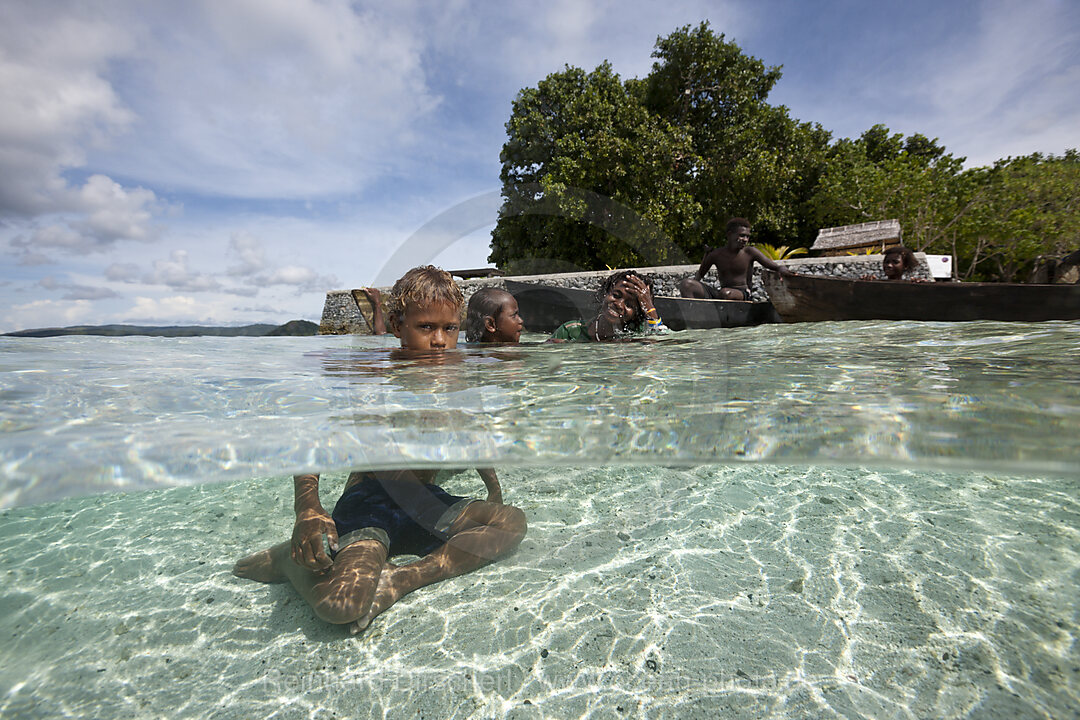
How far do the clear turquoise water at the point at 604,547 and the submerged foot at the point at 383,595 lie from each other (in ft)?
0.21

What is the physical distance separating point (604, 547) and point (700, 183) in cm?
1944

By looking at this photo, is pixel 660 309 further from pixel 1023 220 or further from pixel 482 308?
pixel 1023 220

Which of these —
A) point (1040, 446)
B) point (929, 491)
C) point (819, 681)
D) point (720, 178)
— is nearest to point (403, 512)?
point (819, 681)

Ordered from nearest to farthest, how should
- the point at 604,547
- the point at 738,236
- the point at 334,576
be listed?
the point at 334,576 → the point at 604,547 → the point at 738,236

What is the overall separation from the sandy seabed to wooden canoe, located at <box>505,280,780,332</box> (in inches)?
180

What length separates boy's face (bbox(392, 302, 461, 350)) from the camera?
4.58 meters

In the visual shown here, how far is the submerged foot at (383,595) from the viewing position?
2.38m

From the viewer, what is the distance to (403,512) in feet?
10.6

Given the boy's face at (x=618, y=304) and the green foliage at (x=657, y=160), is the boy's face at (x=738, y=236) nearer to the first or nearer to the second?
the boy's face at (x=618, y=304)

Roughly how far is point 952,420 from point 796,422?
Answer: 0.67 meters

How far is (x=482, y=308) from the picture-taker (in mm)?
5992

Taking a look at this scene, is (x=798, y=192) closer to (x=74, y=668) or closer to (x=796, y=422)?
(x=796, y=422)

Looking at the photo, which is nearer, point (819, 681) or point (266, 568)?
point (819, 681)

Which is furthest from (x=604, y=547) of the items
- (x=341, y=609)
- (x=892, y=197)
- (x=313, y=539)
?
(x=892, y=197)
